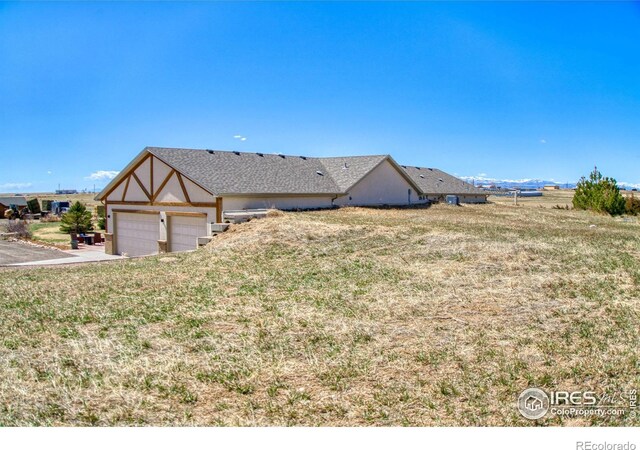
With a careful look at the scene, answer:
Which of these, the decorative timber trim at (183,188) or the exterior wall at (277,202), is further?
the decorative timber trim at (183,188)

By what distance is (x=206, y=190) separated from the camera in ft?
70.7

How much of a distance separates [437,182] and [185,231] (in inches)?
1013

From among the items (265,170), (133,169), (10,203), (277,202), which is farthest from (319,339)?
(10,203)

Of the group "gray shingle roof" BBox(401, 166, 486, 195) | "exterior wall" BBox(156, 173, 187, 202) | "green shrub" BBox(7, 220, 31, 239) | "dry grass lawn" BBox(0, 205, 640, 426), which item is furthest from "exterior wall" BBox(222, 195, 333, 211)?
"green shrub" BBox(7, 220, 31, 239)

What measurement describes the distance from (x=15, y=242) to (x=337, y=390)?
32776 millimetres

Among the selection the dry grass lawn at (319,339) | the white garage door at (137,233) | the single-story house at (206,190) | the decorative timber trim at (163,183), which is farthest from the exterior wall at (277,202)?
the dry grass lawn at (319,339)

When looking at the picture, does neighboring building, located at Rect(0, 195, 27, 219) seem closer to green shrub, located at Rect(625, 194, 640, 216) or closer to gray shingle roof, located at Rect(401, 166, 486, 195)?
gray shingle roof, located at Rect(401, 166, 486, 195)

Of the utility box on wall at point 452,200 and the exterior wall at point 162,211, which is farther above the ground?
the utility box on wall at point 452,200

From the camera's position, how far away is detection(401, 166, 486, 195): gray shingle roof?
130 ft

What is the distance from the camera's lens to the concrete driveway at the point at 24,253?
22423 mm

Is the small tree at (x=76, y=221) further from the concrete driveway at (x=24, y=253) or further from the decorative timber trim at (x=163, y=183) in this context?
the decorative timber trim at (x=163, y=183)

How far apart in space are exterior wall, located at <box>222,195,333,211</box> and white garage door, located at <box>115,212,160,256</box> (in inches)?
210

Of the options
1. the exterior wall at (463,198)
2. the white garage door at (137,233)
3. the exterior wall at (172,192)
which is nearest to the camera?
the exterior wall at (172,192)

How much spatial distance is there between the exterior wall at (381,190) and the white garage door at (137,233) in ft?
34.9
